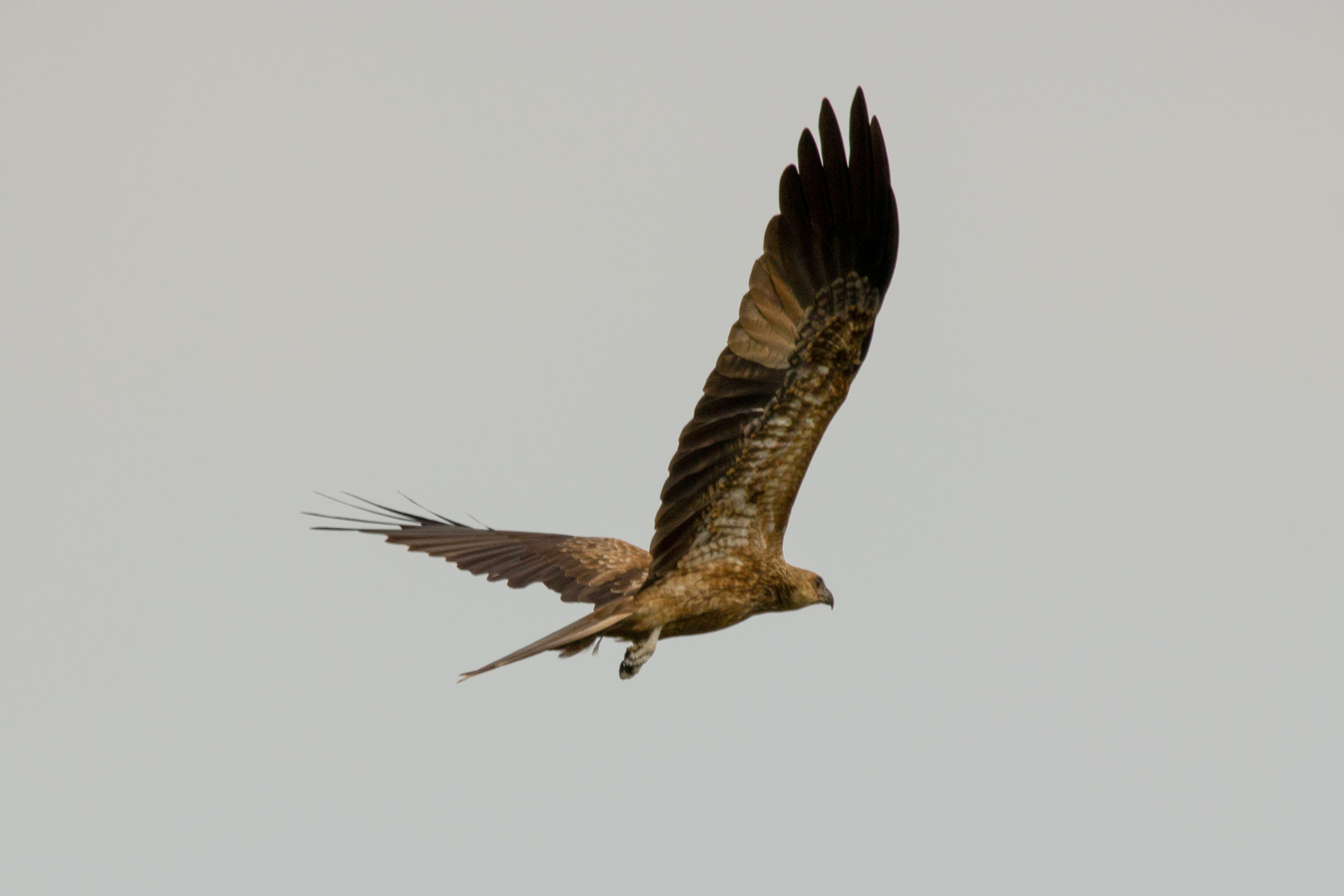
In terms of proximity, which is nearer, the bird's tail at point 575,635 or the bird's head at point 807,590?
the bird's tail at point 575,635

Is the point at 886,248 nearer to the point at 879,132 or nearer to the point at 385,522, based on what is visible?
the point at 879,132

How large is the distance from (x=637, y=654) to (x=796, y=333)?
1849 millimetres

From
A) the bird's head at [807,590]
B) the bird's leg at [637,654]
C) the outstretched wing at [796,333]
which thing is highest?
the outstretched wing at [796,333]

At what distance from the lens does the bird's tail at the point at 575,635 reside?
26.6 ft

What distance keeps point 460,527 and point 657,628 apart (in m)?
2.81

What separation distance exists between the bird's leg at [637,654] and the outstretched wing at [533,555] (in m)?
0.37

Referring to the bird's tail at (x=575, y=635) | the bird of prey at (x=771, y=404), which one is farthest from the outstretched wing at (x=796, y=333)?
the bird's tail at (x=575, y=635)

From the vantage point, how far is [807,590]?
949 cm

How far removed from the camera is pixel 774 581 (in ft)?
30.4

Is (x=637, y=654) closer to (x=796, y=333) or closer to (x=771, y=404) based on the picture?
(x=771, y=404)

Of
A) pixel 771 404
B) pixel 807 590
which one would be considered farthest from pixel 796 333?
pixel 807 590

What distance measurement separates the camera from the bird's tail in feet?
26.6

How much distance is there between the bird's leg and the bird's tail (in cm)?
20

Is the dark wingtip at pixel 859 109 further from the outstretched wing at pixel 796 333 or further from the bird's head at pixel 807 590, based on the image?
the bird's head at pixel 807 590
